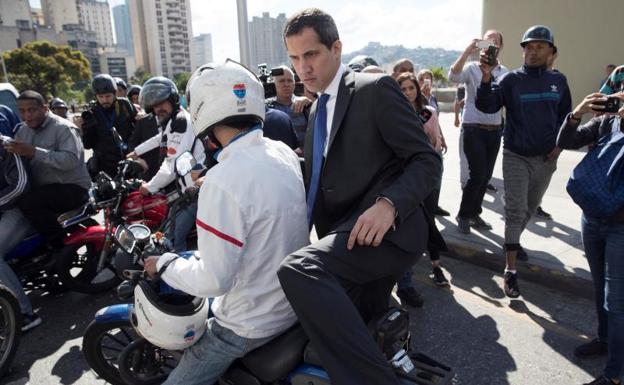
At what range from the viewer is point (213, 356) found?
6.21 feet

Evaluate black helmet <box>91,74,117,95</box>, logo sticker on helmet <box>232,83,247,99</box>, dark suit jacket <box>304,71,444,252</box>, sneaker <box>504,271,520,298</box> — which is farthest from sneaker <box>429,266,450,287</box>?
black helmet <box>91,74,117,95</box>

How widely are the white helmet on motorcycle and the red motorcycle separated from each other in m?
1.60

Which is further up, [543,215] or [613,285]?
[613,285]

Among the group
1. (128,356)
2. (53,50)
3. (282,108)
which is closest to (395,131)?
(128,356)

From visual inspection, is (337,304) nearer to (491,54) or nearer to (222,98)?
(222,98)

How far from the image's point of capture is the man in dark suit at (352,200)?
1497mm

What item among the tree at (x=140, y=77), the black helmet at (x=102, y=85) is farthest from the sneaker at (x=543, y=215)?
the tree at (x=140, y=77)

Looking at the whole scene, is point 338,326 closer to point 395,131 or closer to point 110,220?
point 395,131

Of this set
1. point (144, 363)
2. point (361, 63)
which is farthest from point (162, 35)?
point (144, 363)

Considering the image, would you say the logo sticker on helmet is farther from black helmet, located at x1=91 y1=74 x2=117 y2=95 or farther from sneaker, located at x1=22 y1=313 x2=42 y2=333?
black helmet, located at x1=91 y1=74 x2=117 y2=95

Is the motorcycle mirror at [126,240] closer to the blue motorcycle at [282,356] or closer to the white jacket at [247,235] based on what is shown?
the blue motorcycle at [282,356]

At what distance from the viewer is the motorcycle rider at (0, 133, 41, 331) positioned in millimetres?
3699

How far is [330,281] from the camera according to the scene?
4.99 feet

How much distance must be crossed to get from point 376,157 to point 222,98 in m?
0.70
